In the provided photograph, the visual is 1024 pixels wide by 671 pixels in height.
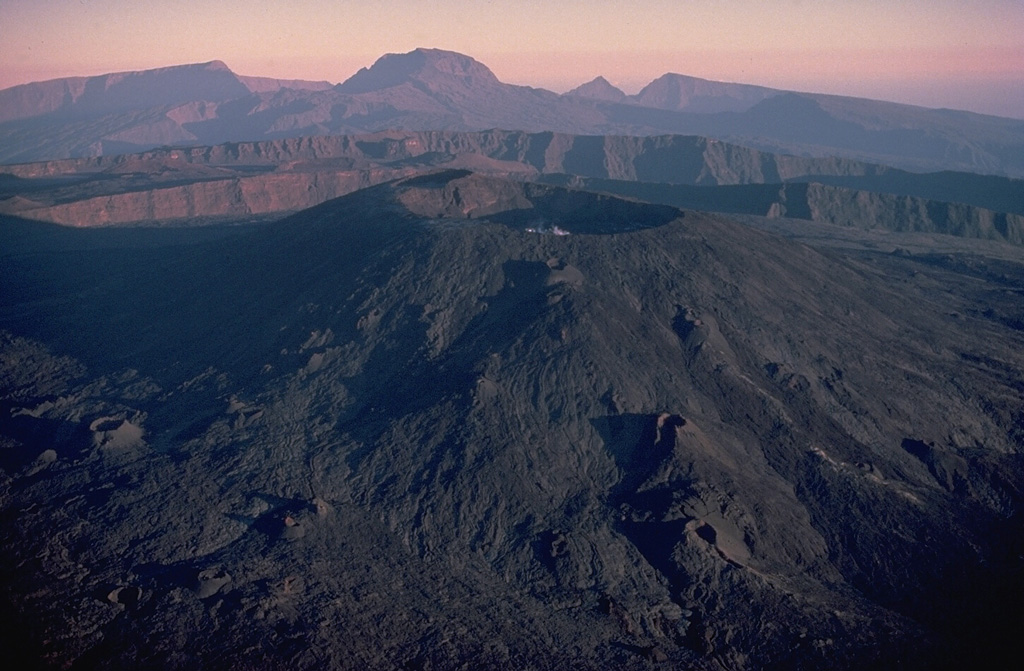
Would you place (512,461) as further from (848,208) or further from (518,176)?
(518,176)

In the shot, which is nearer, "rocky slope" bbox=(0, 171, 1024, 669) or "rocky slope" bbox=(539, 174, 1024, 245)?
"rocky slope" bbox=(0, 171, 1024, 669)

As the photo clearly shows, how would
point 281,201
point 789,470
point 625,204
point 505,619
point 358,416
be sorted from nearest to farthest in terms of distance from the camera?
point 505,619 < point 789,470 < point 358,416 < point 625,204 < point 281,201

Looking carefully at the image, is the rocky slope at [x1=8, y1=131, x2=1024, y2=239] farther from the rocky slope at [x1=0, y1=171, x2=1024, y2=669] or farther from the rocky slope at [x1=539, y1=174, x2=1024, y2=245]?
the rocky slope at [x1=0, y1=171, x2=1024, y2=669]

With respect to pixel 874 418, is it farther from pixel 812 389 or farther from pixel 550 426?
pixel 550 426

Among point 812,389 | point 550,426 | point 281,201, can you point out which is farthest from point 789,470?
point 281,201

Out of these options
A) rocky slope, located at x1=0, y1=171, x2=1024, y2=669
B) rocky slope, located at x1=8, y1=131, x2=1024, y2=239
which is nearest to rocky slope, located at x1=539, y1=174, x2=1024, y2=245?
rocky slope, located at x1=8, y1=131, x2=1024, y2=239

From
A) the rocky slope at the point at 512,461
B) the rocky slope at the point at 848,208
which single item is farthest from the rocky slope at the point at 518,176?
the rocky slope at the point at 512,461

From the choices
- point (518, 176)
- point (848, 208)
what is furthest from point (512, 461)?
point (518, 176)

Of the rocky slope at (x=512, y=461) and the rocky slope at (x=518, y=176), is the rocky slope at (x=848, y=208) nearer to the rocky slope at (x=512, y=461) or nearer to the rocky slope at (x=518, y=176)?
the rocky slope at (x=518, y=176)
